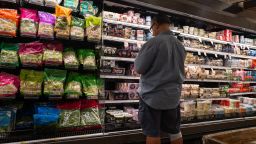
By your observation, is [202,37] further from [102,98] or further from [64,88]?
[64,88]

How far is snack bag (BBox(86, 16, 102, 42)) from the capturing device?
118 inches

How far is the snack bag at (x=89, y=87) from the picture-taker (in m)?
3.01

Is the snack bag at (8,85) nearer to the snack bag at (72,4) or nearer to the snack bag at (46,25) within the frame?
the snack bag at (46,25)

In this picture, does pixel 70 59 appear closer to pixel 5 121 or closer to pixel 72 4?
pixel 72 4

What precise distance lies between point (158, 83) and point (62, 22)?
1.33 metres

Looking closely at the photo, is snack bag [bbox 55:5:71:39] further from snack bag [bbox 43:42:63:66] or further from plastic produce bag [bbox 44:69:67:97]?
plastic produce bag [bbox 44:69:67:97]

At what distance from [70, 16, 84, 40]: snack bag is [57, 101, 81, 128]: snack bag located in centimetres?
81

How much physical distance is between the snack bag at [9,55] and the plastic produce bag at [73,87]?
0.62 m

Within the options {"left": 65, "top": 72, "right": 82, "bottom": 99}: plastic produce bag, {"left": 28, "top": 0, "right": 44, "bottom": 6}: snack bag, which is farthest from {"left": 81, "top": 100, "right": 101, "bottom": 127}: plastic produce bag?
{"left": 28, "top": 0, "right": 44, "bottom": 6}: snack bag

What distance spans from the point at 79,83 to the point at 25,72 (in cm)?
64

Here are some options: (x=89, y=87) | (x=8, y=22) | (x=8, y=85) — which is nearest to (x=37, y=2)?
(x=8, y=22)

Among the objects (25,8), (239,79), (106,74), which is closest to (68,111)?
(106,74)

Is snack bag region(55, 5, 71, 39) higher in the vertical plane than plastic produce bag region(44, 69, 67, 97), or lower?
higher

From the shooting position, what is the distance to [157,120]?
8.16 ft
